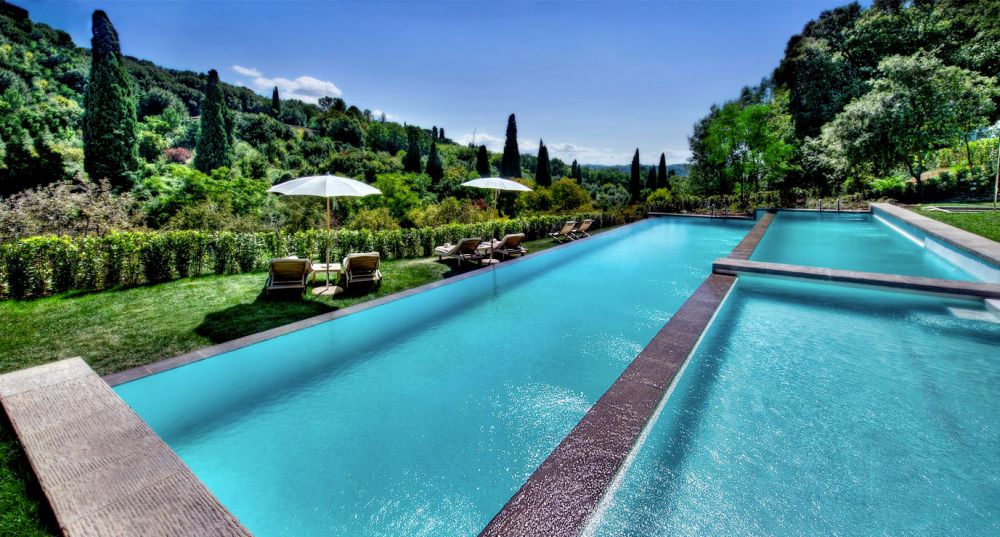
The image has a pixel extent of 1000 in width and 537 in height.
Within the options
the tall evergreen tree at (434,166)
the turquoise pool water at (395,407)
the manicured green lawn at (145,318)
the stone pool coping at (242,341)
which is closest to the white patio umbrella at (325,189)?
the manicured green lawn at (145,318)

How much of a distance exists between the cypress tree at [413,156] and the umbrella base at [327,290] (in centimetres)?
3791

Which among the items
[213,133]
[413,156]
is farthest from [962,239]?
[413,156]

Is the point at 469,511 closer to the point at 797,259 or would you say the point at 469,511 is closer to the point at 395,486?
the point at 395,486

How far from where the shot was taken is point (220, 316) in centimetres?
497

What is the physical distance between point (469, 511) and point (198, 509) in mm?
1369

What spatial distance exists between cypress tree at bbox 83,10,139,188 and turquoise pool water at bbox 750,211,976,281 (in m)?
28.2

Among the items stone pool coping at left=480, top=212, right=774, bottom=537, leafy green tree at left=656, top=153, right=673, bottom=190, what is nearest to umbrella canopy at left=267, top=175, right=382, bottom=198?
stone pool coping at left=480, top=212, right=774, bottom=537

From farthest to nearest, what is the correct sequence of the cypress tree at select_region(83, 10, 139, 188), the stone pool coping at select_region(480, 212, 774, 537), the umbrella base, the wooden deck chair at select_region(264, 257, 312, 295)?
1. the cypress tree at select_region(83, 10, 139, 188)
2. the umbrella base
3. the wooden deck chair at select_region(264, 257, 312, 295)
4. the stone pool coping at select_region(480, 212, 774, 537)

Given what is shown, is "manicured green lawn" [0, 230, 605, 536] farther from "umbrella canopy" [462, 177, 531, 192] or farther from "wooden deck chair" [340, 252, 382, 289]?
"umbrella canopy" [462, 177, 531, 192]

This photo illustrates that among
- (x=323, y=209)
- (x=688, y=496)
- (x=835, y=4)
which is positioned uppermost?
Result: (x=835, y=4)

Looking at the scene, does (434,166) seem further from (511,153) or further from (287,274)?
(287,274)

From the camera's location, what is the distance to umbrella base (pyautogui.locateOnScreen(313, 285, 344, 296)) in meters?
6.15

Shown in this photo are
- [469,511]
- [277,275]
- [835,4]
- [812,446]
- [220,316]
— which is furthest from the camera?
[835,4]

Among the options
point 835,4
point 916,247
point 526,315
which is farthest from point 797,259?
point 835,4
